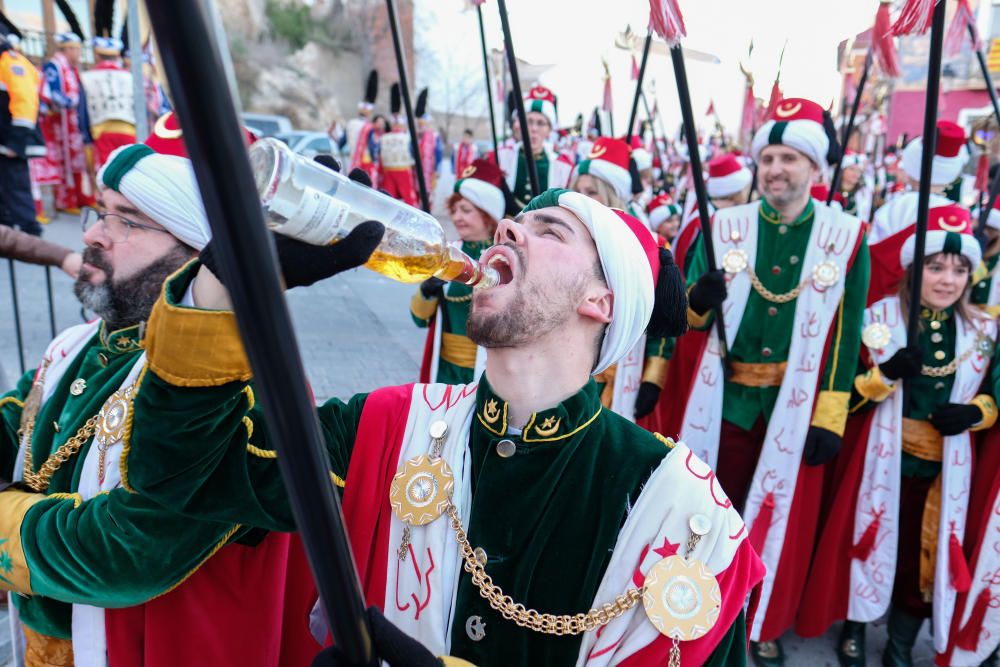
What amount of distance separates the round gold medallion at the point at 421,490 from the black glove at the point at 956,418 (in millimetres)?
2391

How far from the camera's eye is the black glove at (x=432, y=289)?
3.82m

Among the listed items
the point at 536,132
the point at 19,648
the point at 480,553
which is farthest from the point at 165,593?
the point at 536,132

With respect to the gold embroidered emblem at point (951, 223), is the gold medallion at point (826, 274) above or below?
below

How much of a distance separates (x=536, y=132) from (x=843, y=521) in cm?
576

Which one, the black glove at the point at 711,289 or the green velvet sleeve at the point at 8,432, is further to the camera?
the black glove at the point at 711,289

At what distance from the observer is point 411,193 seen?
15102 mm

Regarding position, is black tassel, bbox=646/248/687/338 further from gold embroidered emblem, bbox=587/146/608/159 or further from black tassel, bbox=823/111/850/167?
gold embroidered emblem, bbox=587/146/608/159

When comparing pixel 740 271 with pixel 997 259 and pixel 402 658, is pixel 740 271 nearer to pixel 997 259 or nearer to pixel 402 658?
pixel 997 259

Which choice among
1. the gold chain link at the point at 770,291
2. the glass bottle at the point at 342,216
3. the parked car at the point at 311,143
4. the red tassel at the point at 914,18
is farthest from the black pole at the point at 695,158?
the parked car at the point at 311,143

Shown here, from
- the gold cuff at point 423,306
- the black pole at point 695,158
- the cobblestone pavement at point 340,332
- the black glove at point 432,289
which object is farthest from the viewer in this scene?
the cobblestone pavement at point 340,332

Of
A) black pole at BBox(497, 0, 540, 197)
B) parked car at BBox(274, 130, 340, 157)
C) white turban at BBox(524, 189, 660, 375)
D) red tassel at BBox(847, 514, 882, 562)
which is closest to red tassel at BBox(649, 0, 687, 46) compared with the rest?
black pole at BBox(497, 0, 540, 197)

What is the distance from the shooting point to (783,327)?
3.23 meters

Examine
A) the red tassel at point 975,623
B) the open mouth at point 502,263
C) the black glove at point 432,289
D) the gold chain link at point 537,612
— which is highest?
the open mouth at point 502,263

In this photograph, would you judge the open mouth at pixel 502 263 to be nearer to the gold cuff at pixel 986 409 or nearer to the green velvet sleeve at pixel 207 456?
the green velvet sleeve at pixel 207 456
